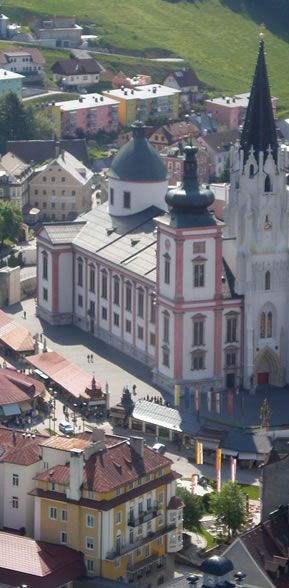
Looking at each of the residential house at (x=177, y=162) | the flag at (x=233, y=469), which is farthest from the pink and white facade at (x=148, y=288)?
A: the residential house at (x=177, y=162)

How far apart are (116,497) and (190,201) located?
3064 centimetres

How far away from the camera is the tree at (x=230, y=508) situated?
108 m

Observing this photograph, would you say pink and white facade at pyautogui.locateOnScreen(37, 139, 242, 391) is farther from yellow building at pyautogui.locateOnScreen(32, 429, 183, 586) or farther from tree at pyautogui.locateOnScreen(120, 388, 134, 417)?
yellow building at pyautogui.locateOnScreen(32, 429, 183, 586)

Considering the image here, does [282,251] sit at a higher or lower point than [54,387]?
higher

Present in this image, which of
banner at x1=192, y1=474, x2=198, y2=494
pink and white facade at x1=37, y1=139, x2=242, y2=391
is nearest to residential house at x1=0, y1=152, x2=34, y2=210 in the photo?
pink and white facade at x1=37, y1=139, x2=242, y2=391

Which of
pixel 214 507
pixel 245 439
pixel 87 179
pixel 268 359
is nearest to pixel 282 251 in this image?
pixel 268 359

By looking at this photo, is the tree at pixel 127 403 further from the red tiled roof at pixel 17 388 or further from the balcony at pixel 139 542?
the balcony at pixel 139 542

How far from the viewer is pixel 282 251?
431 ft

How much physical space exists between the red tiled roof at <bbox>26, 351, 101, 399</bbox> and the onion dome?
10.8 m

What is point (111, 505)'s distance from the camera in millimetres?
100750

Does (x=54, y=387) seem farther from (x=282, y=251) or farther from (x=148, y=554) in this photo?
(x=148, y=554)

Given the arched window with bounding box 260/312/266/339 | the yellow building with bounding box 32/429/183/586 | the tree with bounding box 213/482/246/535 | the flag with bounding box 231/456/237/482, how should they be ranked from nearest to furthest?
the yellow building with bounding box 32/429/183/586 → the tree with bounding box 213/482/246/535 → the flag with bounding box 231/456/237/482 → the arched window with bounding box 260/312/266/339

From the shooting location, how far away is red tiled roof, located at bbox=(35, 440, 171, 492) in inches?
3991

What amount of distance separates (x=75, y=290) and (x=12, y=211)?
23.1 m
